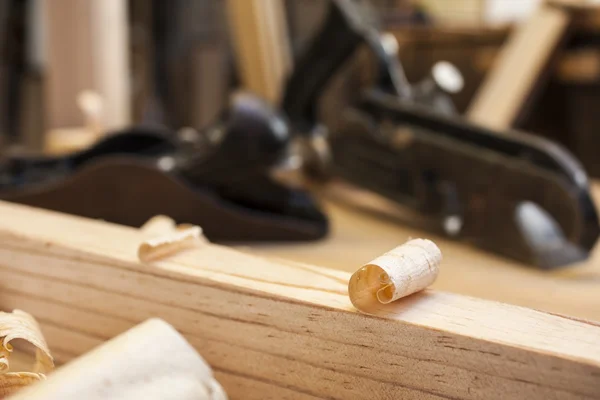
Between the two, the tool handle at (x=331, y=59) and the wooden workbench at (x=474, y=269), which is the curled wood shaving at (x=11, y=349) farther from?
the tool handle at (x=331, y=59)

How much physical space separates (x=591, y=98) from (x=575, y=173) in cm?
86

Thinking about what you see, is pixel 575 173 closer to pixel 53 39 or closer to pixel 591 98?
pixel 591 98

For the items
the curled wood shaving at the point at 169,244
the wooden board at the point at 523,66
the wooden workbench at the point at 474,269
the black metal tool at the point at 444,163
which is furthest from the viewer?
the wooden board at the point at 523,66

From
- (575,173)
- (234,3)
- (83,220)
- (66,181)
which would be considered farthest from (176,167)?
(234,3)

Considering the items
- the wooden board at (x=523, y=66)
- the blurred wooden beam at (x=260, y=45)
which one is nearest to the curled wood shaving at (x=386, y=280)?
the wooden board at (x=523, y=66)

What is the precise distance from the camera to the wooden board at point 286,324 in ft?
1.04

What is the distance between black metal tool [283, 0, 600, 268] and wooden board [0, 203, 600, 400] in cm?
42

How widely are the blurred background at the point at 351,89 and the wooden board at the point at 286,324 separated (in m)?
0.16

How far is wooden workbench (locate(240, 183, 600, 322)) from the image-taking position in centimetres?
60

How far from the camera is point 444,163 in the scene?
2.84 feet

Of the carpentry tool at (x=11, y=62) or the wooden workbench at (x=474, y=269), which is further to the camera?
the carpentry tool at (x=11, y=62)

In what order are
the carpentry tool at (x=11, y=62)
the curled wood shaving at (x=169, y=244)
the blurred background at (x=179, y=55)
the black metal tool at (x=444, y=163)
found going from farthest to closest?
the carpentry tool at (x=11, y=62) < the blurred background at (x=179, y=55) < the black metal tool at (x=444, y=163) < the curled wood shaving at (x=169, y=244)

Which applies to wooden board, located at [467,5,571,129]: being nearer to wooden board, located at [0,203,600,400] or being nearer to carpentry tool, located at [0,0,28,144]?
wooden board, located at [0,203,600,400]

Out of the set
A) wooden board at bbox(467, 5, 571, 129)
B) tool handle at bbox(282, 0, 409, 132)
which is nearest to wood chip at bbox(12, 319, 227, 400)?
tool handle at bbox(282, 0, 409, 132)
